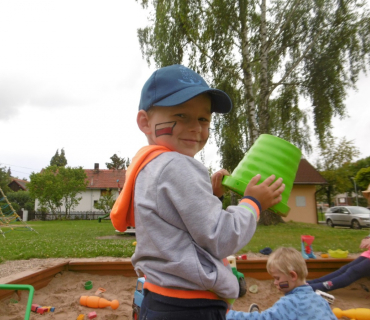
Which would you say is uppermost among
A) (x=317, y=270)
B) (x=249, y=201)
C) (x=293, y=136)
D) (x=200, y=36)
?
(x=200, y=36)

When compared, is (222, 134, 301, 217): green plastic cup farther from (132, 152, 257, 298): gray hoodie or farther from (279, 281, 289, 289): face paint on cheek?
(279, 281, 289, 289): face paint on cheek

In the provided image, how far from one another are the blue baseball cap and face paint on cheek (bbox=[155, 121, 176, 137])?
0.08 metres

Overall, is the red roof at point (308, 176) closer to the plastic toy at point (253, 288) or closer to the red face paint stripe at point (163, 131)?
the plastic toy at point (253, 288)

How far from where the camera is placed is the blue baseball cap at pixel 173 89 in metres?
1.20

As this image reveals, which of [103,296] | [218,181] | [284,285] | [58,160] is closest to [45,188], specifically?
[103,296]

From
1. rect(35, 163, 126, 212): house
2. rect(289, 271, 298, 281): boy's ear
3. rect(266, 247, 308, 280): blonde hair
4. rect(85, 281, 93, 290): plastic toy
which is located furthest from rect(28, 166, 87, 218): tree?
rect(289, 271, 298, 281): boy's ear

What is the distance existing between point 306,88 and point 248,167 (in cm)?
1156

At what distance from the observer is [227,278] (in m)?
1.06

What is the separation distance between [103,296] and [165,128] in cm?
274

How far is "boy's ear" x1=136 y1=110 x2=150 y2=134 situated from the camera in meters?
1.32

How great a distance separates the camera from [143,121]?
4.39ft

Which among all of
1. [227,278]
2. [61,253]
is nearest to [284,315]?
[227,278]

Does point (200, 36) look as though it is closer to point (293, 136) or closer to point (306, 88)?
point (306, 88)

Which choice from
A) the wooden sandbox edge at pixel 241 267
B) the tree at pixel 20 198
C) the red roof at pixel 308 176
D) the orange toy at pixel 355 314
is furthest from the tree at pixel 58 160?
the orange toy at pixel 355 314
